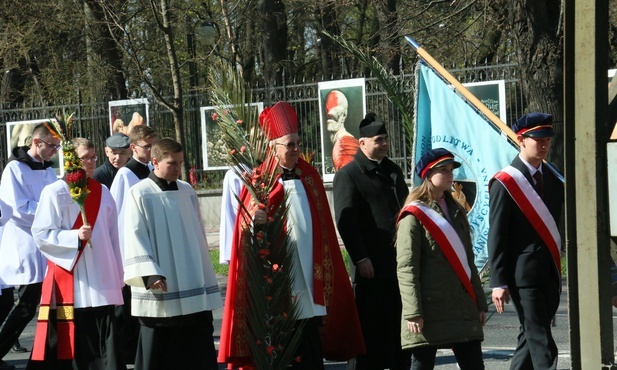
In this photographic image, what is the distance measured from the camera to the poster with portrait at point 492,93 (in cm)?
1525

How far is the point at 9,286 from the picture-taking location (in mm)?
8969

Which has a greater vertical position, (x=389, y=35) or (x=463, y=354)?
(x=389, y=35)

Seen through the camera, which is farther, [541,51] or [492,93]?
[492,93]

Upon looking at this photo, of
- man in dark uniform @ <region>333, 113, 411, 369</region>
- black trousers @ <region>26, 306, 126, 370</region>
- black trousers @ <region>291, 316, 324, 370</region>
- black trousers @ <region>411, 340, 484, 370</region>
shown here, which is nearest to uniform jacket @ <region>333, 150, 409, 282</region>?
man in dark uniform @ <region>333, 113, 411, 369</region>

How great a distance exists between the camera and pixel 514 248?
6562 mm

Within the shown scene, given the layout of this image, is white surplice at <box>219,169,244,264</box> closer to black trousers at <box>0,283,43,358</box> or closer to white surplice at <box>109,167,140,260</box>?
white surplice at <box>109,167,140,260</box>

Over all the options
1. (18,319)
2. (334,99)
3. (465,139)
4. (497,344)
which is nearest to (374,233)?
(465,139)

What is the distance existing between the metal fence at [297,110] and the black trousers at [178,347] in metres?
8.22

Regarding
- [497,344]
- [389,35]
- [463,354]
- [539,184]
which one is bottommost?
[497,344]

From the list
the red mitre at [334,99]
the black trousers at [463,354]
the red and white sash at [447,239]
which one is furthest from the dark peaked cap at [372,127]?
the red mitre at [334,99]

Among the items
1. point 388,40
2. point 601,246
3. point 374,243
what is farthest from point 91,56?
point 601,246

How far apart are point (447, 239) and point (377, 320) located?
1433mm

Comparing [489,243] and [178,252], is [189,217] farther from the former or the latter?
[489,243]

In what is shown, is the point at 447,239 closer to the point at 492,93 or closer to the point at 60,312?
the point at 60,312
